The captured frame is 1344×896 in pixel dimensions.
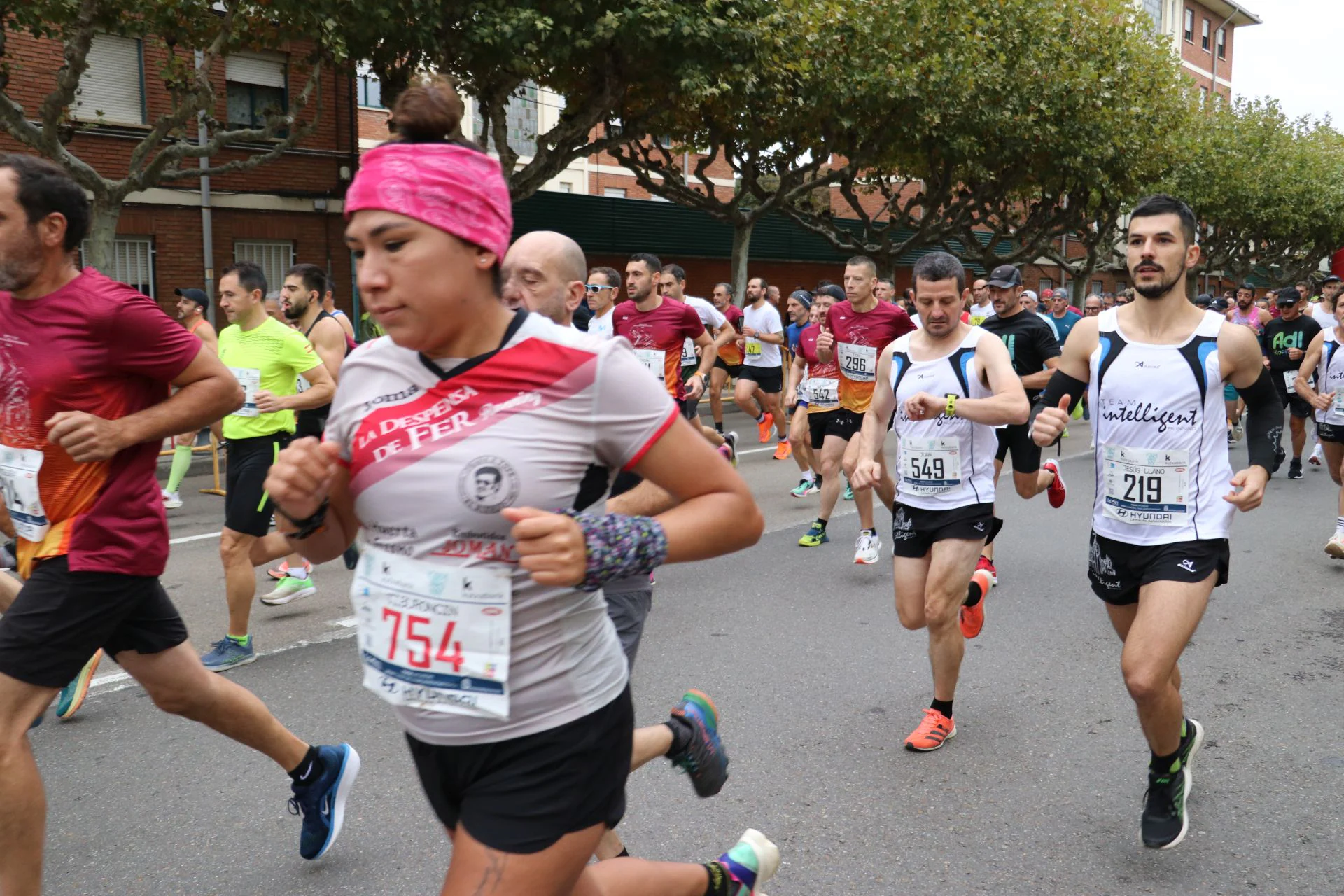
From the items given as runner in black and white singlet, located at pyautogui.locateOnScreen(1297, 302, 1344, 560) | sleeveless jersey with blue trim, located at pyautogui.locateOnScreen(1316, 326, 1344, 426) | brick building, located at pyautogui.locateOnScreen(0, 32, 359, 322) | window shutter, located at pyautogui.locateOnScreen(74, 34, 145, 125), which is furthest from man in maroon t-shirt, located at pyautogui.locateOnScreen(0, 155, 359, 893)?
window shutter, located at pyautogui.locateOnScreen(74, 34, 145, 125)

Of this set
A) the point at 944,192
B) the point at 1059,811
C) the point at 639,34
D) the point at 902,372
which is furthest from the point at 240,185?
the point at 1059,811

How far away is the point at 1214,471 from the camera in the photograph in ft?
12.7

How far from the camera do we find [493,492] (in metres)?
1.94

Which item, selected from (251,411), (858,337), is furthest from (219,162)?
(251,411)

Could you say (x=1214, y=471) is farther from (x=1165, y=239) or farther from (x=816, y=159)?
(x=816, y=159)

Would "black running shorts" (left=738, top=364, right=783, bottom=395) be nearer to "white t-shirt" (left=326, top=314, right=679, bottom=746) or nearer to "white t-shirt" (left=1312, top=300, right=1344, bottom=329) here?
"white t-shirt" (left=1312, top=300, right=1344, bottom=329)

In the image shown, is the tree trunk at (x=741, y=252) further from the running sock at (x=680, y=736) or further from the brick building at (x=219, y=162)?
the running sock at (x=680, y=736)

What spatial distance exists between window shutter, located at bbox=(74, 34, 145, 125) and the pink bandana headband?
19.2 metres

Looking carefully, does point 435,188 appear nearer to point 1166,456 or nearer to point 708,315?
point 1166,456

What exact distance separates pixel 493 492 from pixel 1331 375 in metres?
8.98

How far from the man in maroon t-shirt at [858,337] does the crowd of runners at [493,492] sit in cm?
236

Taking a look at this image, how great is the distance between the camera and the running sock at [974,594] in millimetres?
5367

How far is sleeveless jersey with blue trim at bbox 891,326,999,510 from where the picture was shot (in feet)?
15.8

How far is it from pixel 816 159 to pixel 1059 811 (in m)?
19.1
